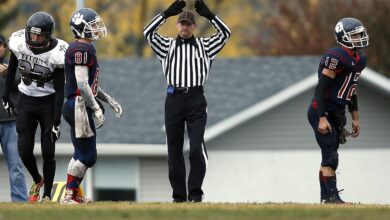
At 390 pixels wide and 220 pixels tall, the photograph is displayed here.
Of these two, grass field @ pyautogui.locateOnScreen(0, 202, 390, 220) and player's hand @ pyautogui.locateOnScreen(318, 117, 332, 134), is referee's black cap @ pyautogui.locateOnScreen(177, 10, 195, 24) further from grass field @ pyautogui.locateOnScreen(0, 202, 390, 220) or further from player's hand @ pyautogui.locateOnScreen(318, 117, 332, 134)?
grass field @ pyautogui.locateOnScreen(0, 202, 390, 220)

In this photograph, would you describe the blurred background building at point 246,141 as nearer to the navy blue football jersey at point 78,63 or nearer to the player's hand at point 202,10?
the player's hand at point 202,10

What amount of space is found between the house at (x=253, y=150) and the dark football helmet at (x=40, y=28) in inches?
441

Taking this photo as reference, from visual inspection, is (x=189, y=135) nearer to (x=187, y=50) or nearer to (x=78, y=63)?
(x=187, y=50)

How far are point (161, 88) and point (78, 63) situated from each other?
559 inches

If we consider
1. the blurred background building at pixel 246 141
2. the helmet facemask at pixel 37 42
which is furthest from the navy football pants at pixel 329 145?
the blurred background building at pixel 246 141

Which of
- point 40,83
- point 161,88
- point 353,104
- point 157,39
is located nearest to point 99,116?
point 40,83

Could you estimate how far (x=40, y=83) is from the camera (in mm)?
15094

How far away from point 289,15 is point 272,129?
14.5 meters

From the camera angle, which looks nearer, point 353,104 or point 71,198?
point 71,198

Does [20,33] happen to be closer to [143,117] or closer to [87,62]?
[87,62]

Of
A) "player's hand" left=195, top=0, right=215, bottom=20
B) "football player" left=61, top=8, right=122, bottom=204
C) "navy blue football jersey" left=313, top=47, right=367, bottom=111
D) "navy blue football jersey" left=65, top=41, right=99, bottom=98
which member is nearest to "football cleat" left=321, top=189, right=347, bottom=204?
"navy blue football jersey" left=313, top=47, right=367, bottom=111

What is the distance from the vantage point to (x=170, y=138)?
50.6ft

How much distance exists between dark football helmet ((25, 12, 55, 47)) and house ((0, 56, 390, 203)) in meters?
11.2

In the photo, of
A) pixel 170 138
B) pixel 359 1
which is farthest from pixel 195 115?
pixel 359 1
